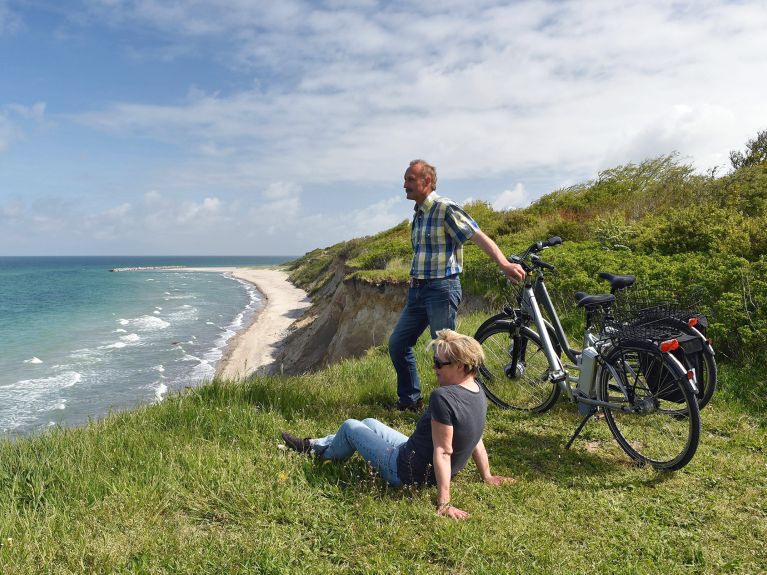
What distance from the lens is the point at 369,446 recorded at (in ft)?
13.0

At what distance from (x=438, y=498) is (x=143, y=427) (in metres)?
3.15

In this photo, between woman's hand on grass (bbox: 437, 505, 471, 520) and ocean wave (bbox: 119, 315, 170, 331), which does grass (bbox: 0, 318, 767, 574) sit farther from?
ocean wave (bbox: 119, 315, 170, 331)

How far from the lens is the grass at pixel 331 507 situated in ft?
9.87

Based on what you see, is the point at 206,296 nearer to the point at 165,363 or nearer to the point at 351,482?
the point at 165,363

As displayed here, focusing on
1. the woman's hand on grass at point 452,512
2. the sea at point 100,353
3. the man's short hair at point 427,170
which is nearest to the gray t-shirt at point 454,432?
the woman's hand on grass at point 452,512

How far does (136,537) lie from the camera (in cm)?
309

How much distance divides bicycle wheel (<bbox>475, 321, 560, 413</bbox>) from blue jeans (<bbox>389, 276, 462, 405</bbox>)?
82 centimetres

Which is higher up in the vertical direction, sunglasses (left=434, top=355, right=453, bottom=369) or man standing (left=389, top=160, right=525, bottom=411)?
man standing (left=389, top=160, right=525, bottom=411)

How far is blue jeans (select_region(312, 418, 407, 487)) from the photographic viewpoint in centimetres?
386

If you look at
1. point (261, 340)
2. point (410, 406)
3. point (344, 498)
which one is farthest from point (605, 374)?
point (261, 340)

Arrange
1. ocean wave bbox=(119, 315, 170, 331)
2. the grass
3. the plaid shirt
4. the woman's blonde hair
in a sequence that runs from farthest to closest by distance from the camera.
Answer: ocean wave bbox=(119, 315, 170, 331) < the plaid shirt < the woman's blonde hair < the grass

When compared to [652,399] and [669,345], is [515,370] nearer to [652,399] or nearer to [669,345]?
[652,399]

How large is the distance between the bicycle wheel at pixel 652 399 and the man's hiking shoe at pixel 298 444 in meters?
2.80

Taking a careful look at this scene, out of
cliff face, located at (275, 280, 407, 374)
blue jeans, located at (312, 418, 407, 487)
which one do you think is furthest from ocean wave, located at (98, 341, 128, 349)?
blue jeans, located at (312, 418, 407, 487)
